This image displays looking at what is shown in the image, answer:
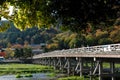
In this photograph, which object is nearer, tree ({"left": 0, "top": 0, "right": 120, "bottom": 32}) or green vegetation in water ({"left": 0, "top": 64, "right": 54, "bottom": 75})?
tree ({"left": 0, "top": 0, "right": 120, "bottom": 32})

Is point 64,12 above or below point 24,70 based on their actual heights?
above

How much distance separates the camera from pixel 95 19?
1195cm

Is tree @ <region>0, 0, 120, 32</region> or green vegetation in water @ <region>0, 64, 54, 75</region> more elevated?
tree @ <region>0, 0, 120, 32</region>

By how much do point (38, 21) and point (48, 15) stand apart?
96 cm

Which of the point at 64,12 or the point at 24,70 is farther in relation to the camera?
the point at 24,70

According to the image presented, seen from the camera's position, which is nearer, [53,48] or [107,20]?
[107,20]

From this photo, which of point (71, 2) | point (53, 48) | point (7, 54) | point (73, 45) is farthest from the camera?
point (7, 54)

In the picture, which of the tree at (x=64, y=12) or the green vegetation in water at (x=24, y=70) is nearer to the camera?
the tree at (x=64, y=12)

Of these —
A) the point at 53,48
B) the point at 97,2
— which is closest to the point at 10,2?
the point at 97,2

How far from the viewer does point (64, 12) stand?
1166cm

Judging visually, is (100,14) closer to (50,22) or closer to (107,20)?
(107,20)

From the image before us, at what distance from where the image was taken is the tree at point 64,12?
11.4m

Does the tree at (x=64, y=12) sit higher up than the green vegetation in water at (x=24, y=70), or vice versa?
the tree at (x=64, y=12)

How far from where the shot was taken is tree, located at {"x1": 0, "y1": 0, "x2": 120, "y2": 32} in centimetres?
1136
